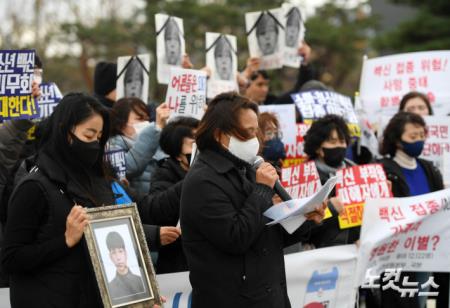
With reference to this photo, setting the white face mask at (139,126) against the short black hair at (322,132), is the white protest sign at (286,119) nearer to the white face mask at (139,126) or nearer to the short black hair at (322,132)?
the short black hair at (322,132)

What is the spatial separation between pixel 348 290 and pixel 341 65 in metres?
27.0

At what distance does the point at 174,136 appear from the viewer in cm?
550

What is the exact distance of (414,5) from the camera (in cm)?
2422

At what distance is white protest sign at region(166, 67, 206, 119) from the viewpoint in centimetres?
630

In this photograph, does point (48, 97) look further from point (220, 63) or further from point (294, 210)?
point (294, 210)

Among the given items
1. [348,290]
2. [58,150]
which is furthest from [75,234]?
[348,290]

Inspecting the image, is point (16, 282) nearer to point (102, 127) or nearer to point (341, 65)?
point (102, 127)

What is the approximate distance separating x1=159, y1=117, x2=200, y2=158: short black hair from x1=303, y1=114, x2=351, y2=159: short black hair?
1053 millimetres

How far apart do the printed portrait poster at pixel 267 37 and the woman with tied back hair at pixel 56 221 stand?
446 centimetres

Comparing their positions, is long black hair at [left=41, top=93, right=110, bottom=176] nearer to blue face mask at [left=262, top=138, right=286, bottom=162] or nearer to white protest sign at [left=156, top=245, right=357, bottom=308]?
white protest sign at [left=156, top=245, right=357, bottom=308]

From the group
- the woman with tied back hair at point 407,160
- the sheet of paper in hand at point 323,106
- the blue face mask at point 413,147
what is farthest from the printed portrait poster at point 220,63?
the blue face mask at point 413,147

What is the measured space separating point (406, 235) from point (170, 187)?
5.48 feet

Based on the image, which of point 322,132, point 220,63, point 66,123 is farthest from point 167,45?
point 66,123

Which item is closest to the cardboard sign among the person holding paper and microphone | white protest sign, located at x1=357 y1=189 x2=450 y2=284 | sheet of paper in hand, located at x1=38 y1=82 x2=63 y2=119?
white protest sign, located at x1=357 y1=189 x2=450 y2=284
